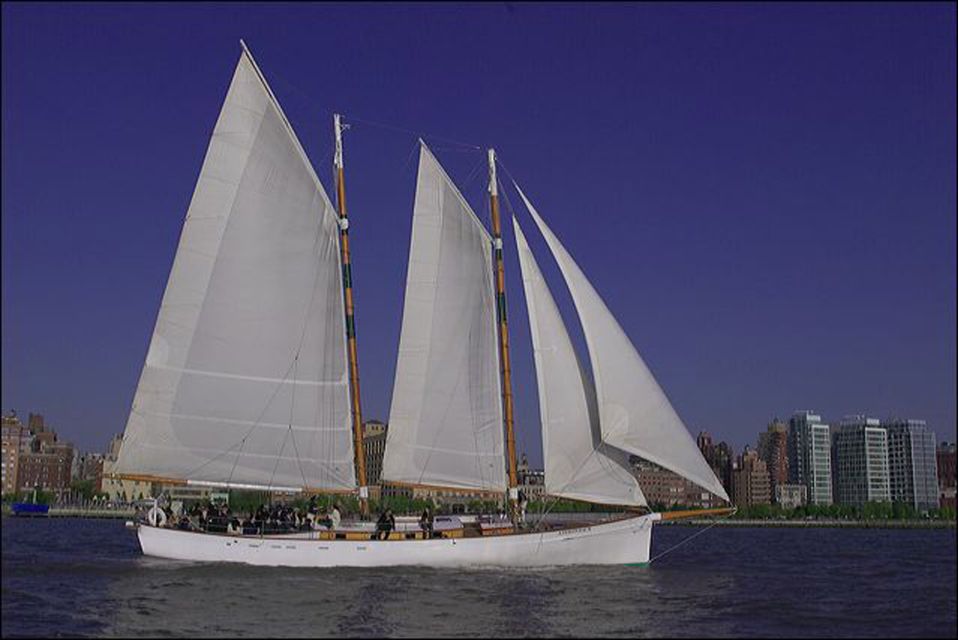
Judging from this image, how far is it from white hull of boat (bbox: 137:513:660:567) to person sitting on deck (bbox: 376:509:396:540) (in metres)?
0.39

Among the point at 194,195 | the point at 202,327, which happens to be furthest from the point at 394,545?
the point at 194,195

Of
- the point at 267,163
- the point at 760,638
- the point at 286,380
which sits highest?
the point at 267,163

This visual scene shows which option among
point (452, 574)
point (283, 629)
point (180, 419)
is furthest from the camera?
point (180, 419)

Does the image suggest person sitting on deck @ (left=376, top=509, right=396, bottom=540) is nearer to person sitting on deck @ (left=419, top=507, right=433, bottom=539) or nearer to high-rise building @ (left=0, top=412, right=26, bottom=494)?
person sitting on deck @ (left=419, top=507, right=433, bottom=539)

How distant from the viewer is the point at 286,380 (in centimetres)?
4756

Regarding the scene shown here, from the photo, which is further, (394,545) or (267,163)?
(267,163)

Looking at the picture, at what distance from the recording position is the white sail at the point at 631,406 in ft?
146

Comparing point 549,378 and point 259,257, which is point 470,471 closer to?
point 549,378

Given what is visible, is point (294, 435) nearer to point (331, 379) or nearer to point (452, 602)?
point (331, 379)

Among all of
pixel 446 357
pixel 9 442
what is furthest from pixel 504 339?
pixel 9 442

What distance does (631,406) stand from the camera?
147ft

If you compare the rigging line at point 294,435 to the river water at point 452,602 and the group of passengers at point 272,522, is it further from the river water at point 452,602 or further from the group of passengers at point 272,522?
the river water at point 452,602

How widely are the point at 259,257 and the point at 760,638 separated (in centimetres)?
2782

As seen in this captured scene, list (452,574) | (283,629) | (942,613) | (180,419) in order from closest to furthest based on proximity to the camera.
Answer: (283,629), (942,613), (452,574), (180,419)
